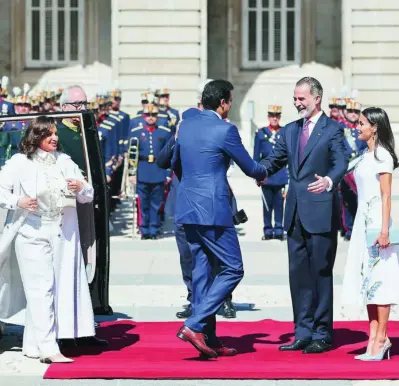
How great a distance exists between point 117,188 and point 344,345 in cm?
1017

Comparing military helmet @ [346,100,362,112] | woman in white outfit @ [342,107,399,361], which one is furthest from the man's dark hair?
military helmet @ [346,100,362,112]

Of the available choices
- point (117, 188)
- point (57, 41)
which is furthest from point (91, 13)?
point (117, 188)

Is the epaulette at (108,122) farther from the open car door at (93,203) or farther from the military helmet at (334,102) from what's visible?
the open car door at (93,203)

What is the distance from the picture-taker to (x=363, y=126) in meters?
10.3

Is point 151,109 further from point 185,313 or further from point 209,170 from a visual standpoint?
point 209,170

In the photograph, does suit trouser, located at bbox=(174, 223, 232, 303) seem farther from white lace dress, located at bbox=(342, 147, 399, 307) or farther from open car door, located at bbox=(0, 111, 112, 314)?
white lace dress, located at bbox=(342, 147, 399, 307)

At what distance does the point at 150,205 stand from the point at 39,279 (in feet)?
27.2

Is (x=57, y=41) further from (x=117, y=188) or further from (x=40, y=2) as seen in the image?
(x=117, y=188)

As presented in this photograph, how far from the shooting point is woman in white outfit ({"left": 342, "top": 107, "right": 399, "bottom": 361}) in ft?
33.4

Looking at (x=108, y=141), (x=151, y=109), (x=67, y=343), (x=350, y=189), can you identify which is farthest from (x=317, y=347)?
(x=108, y=141)

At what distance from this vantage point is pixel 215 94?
1033 centimetres

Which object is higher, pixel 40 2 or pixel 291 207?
pixel 40 2

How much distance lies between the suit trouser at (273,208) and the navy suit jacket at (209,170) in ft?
25.8

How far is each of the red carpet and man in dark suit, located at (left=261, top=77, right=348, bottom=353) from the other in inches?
9.2
